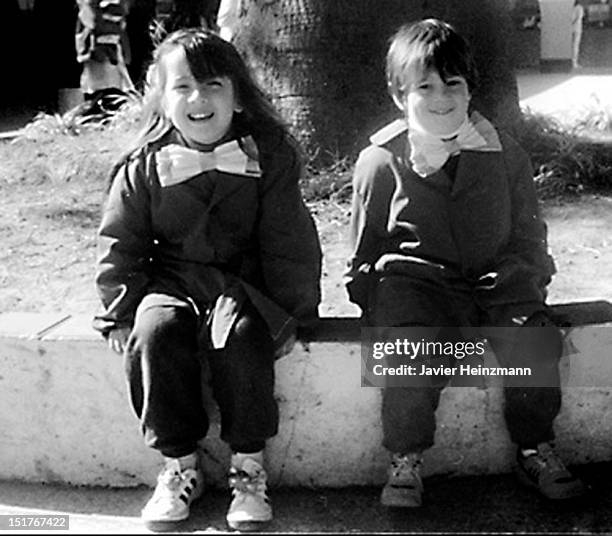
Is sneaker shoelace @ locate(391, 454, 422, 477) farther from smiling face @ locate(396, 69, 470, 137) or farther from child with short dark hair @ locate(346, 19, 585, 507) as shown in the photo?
smiling face @ locate(396, 69, 470, 137)

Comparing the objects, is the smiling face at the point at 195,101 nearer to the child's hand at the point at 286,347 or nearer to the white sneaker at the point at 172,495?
the child's hand at the point at 286,347

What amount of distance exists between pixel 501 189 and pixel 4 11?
9828 mm

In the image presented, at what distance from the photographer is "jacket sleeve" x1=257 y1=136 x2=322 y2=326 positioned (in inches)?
109

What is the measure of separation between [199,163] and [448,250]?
0.67 m

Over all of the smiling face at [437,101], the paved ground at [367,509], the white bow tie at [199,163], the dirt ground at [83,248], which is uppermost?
the smiling face at [437,101]

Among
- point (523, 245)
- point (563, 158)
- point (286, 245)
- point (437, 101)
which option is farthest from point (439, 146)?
point (563, 158)

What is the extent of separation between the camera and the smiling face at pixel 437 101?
2.76 m

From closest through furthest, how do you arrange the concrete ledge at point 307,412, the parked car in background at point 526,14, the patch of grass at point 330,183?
1. the concrete ledge at point 307,412
2. the patch of grass at point 330,183
3. the parked car in background at point 526,14

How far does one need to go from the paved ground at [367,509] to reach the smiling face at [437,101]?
944 mm

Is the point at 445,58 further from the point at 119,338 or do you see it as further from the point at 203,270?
the point at 119,338

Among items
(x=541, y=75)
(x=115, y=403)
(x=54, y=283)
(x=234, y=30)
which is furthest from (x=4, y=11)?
(x=115, y=403)

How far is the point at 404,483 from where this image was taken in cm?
273

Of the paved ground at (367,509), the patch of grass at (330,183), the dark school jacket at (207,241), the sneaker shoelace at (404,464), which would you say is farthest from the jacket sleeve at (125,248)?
the patch of grass at (330,183)

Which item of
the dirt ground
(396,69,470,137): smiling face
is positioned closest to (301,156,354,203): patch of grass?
the dirt ground
